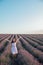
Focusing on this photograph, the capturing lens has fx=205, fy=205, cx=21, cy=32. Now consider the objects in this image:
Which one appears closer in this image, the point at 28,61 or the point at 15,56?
the point at 28,61

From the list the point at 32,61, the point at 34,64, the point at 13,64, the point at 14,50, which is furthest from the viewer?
the point at 14,50

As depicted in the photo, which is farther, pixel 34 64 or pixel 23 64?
pixel 23 64

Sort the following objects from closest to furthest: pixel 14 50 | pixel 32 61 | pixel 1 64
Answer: pixel 32 61 → pixel 1 64 → pixel 14 50

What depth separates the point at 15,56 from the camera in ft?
35.2

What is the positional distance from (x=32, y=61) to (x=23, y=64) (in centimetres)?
42

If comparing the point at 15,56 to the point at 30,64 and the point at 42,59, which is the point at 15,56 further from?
the point at 30,64

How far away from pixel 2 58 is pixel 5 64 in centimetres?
93

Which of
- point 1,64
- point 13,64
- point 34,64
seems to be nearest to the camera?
point 34,64

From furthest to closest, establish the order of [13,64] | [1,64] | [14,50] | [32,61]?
1. [14,50]
2. [13,64]
3. [1,64]
4. [32,61]

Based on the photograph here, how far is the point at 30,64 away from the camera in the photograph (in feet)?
25.2

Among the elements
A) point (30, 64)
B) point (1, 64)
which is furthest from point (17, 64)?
point (30, 64)

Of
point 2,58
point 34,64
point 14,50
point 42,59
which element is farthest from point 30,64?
point 14,50

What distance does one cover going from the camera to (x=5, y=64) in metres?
8.74

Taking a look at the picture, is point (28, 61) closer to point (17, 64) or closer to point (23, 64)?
point (23, 64)
